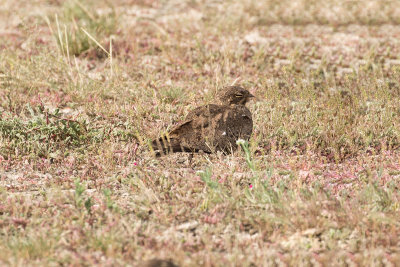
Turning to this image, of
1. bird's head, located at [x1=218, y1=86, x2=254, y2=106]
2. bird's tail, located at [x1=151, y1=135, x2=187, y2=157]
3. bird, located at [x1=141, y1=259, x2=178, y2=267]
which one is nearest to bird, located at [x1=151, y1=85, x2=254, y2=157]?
bird's tail, located at [x1=151, y1=135, x2=187, y2=157]

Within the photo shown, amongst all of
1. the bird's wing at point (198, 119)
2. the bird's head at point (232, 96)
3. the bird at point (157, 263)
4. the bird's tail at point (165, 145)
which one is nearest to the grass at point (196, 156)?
the bird's tail at point (165, 145)

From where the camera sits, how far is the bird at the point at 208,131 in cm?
540

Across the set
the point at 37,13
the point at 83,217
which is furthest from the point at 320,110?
the point at 37,13

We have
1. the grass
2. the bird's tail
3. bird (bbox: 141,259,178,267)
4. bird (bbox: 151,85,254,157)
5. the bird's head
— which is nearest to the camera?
bird (bbox: 141,259,178,267)

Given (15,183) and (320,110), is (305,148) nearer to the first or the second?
(320,110)

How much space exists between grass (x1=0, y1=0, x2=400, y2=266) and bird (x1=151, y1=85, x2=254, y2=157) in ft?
0.59

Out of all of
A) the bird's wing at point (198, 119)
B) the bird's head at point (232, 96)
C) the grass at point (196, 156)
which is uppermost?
the bird's head at point (232, 96)

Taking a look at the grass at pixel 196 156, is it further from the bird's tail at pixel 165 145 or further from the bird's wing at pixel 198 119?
the bird's wing at pixel 198 119

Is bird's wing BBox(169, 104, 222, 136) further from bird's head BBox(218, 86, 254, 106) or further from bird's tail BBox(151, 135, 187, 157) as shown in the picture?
bird's head BBox(218, 86, 254, 106)

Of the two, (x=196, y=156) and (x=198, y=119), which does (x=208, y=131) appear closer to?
(x=198, y=119)

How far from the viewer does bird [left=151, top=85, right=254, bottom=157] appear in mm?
5398

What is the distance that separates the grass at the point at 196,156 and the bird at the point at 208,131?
0.59 feet

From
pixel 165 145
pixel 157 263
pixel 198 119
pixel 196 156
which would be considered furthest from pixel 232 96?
pixel 157 263

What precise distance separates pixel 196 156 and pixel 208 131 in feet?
1.31
